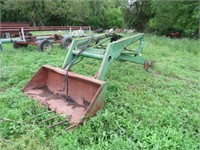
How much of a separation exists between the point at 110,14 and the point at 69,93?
2388 cm

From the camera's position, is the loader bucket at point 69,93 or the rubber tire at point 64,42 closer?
the loader bucket at point 69,93

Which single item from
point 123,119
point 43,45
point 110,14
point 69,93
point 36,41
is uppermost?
point 110,14

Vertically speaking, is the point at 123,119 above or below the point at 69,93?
below

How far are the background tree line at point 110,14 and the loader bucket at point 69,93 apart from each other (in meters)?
9.13

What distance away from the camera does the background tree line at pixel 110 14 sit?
11.7 meters

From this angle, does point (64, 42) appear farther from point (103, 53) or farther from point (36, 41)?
point (103, 53)

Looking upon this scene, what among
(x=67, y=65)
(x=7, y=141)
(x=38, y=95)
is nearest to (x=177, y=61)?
(x=67, y=65)

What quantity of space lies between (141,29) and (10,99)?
59.5 feet

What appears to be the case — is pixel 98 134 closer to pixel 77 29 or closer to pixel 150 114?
pixel 150 114

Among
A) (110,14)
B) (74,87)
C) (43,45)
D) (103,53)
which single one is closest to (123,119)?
(74,87)

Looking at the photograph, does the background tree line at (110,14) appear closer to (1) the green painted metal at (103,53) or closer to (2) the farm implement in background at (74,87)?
(1) the green painted metal at (103,53)

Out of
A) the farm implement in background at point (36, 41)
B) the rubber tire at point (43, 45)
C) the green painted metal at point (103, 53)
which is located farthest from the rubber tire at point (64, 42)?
the green painted metal at point (103, 53)

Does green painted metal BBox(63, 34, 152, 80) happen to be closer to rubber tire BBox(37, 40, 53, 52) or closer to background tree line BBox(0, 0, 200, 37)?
rubber tire BBox(37, 40, 53, 52)

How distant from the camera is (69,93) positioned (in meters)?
2.79
